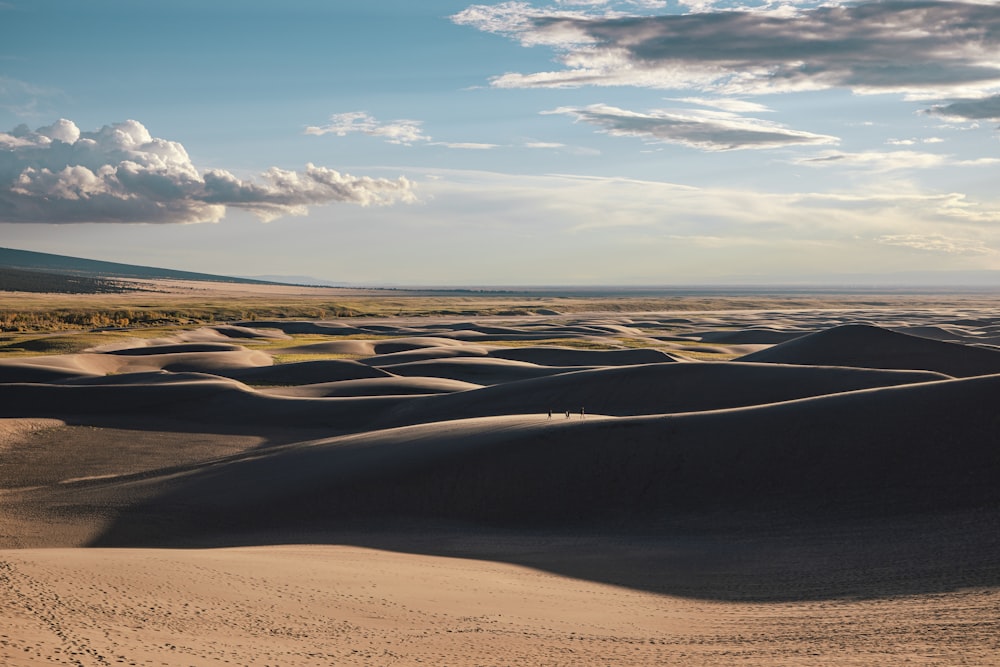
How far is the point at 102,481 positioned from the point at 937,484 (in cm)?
1781

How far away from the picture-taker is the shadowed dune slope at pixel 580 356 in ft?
157

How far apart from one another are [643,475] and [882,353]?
2745 cm

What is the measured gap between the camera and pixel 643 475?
17.4m

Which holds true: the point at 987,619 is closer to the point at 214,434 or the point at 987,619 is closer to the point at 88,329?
the point at 214,434

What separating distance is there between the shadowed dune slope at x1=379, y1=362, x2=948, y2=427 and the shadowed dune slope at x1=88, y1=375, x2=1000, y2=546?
8.34m

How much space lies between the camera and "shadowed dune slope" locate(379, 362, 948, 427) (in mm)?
27391

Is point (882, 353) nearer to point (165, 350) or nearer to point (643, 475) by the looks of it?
point (643, 475)

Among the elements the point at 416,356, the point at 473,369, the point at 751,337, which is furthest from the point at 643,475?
the point at 751,337

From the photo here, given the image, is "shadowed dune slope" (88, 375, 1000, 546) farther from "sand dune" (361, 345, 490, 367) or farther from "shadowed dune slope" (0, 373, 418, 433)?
"sand dune" (361, 345, 490, 367)

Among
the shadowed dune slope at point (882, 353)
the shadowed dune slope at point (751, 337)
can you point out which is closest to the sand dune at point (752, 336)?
the shadowed dune slope at point (751, 337)

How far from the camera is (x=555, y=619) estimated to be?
1005 centimetres

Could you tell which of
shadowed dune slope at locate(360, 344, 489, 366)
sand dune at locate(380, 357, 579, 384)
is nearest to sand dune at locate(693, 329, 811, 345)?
shadowed dune slope at locate(360, 344, 489, 366)

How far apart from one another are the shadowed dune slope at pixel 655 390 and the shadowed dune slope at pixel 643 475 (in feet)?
27.4

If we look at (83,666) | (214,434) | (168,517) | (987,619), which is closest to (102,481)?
(168,517)
